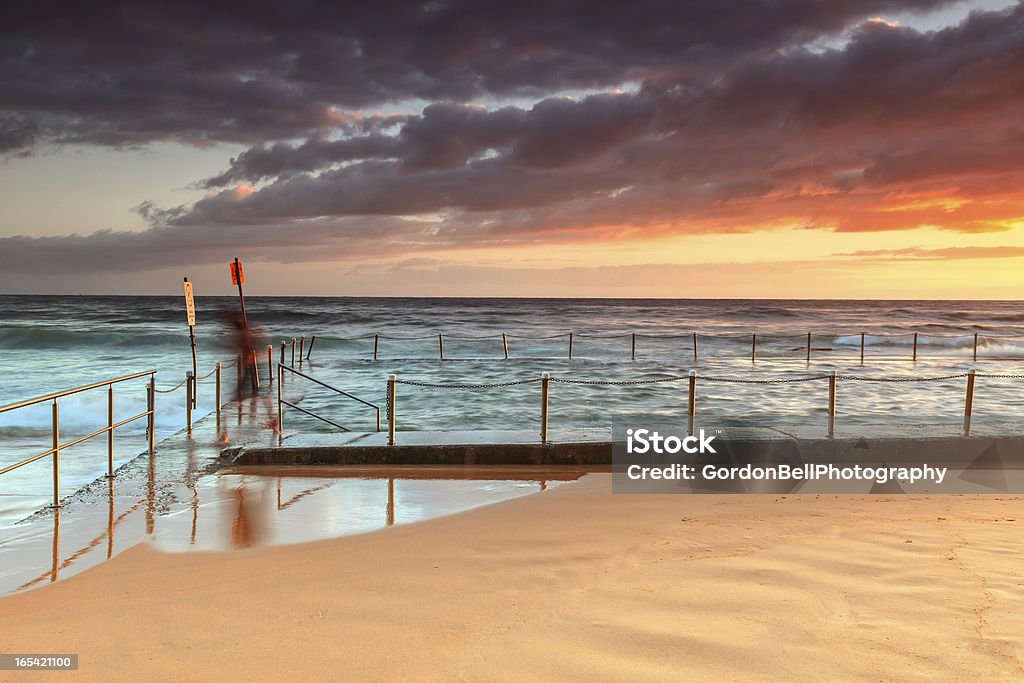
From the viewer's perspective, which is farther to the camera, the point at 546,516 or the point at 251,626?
A: the point at 546,516

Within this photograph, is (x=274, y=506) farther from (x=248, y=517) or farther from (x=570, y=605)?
(x=570, y=605)

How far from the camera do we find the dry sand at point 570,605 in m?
3.71

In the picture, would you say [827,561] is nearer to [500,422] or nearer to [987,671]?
[987,671]

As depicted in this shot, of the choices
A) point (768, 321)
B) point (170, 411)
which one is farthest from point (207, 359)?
point (768, 321)

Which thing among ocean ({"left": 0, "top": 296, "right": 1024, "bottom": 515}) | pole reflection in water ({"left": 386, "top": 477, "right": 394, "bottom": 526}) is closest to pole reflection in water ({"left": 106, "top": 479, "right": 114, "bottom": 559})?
ocean ({"left": 0, "top": 296, "right": 1024, "bottom": 515})

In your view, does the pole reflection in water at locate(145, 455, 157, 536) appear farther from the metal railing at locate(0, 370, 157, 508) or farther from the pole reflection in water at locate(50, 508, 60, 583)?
the pole reflection in water at locate(50, 508, 60, 583)

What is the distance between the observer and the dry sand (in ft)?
12.2

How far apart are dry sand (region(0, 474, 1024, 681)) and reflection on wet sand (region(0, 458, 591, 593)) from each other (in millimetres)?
407

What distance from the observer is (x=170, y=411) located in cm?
1495

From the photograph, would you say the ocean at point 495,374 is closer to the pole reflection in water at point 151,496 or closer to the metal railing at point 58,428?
the metal railing at point 58,428

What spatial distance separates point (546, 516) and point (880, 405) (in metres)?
12.0

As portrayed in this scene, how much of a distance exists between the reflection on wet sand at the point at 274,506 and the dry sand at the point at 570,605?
1.34 ft

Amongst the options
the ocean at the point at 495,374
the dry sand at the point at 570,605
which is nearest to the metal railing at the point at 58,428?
the ocean at the point at 495,374

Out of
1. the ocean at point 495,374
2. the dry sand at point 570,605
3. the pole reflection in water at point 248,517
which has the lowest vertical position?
the ocean at point 495,374
